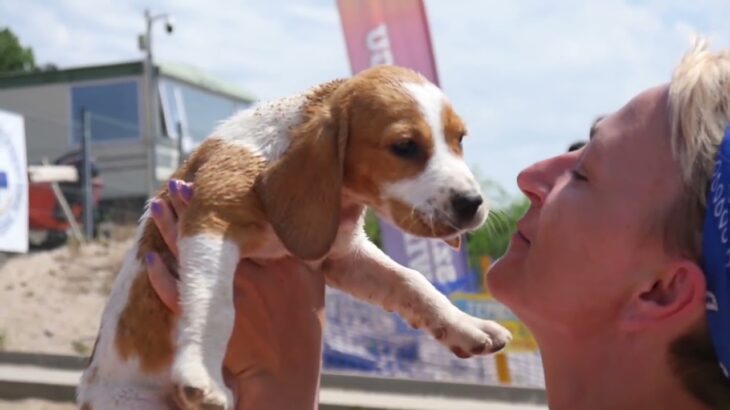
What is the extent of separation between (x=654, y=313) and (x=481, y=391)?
6724 millimetres

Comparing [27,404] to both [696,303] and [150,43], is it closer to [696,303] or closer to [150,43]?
[696,303]

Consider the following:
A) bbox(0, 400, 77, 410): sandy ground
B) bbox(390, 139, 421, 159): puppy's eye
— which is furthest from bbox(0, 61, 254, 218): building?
bbox(390, 139, 421, 159): puppy's eye

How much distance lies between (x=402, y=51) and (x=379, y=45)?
293 mm

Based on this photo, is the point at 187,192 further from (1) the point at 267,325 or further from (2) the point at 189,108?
(2) the point at 189,108

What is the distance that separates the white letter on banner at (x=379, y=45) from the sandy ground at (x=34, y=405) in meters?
4.58

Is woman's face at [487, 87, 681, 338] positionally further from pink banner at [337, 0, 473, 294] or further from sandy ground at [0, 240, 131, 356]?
sandy ground at [0, 240, 131, 356]

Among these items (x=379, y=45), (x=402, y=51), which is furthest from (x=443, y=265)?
(x=379, y=45)

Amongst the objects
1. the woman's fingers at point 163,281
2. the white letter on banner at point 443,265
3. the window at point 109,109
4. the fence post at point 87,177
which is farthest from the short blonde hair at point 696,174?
the window at point 109,109

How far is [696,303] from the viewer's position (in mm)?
1693

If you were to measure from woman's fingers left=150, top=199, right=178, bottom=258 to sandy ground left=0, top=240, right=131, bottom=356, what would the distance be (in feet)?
31.6

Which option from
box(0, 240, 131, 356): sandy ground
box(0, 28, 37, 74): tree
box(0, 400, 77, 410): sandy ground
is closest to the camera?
box(0, 400, 77, 410): sandy ground

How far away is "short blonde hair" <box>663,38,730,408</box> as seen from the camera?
5.53 ft

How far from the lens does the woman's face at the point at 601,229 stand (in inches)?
69.6

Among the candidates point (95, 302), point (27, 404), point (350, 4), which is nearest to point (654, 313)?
point (27, 404)
